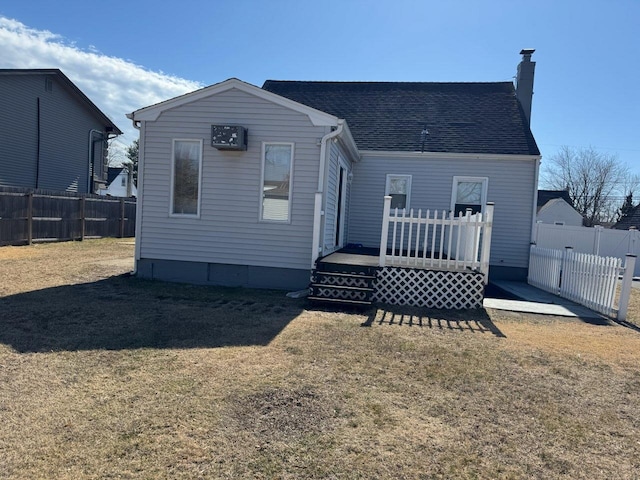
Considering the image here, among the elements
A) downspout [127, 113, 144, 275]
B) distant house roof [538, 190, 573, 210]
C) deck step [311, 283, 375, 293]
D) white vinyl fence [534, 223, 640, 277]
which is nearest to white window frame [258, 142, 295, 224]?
deck step [311, 283, 375, 293]

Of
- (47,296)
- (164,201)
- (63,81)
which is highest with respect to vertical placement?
(63,81)

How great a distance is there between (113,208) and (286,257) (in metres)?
12.5

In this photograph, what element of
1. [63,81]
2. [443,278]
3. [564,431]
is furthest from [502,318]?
[63,81]

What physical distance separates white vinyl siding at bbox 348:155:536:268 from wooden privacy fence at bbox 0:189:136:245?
10.1 meters

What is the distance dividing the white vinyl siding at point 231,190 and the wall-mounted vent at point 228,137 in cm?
26

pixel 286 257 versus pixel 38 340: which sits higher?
pixel 286 257

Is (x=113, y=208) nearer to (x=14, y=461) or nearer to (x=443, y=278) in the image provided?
(x=443, y=278)

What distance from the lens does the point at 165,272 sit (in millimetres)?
8445

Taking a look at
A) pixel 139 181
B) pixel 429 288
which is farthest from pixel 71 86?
pixel 429 288

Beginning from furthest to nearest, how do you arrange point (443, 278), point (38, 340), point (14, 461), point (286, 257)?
1. point (286, 257)
2. point (443, 278)
3. point (38, 340)
4. point (14, 461)

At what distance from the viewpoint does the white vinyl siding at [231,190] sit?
7906 millimetres

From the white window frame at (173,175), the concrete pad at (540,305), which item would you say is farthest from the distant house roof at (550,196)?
the white window frame at (173,175)

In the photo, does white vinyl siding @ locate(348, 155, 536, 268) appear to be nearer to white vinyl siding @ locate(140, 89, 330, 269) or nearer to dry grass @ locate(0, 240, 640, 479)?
white vinyl siding @ locate(140, 89, 330, 269)

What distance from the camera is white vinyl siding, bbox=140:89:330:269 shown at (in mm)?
7906
